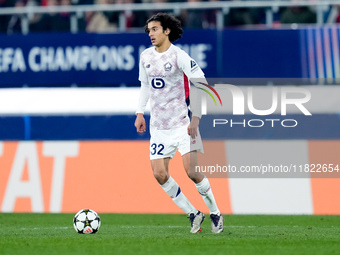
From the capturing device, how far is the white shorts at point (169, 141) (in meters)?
8.79

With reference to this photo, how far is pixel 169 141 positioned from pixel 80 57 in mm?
6010

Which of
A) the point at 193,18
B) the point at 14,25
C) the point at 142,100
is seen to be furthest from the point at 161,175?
the point at 14,25

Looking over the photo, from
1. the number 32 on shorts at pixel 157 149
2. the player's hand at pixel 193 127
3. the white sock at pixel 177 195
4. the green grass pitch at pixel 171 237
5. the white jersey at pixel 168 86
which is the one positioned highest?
the white jersey at pixel 168 86

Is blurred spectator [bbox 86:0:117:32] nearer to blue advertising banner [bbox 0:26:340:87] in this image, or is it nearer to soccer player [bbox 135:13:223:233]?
blue advertising banner [bbox 0:26:340:87]

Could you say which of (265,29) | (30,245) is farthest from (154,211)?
(30,245)

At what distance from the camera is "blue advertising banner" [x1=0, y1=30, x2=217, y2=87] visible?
14008 mm

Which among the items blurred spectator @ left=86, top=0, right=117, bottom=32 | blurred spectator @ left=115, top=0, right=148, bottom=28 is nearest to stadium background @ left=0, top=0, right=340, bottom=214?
blurred spectator @ left=115, top=0, right=148, bottom=28

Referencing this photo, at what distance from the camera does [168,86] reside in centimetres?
884

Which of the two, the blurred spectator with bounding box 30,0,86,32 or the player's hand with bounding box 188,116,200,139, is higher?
the blurred spectator with bounding box 30,0,86,32

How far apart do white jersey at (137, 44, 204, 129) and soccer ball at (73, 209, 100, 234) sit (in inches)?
47.7

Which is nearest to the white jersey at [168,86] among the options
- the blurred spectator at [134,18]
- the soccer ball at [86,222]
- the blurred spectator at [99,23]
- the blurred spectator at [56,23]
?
the soccer ball at [86,222]

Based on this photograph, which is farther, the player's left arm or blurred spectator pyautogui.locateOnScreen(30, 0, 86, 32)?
blurred spectator pyautogui.locateOnScreen(30, 0, 86, 32)

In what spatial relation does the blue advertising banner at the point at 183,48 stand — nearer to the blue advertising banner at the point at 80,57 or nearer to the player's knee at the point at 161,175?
the blue advertising banner at the point at 80,57

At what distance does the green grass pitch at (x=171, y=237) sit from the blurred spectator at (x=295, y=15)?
3.75 meters
